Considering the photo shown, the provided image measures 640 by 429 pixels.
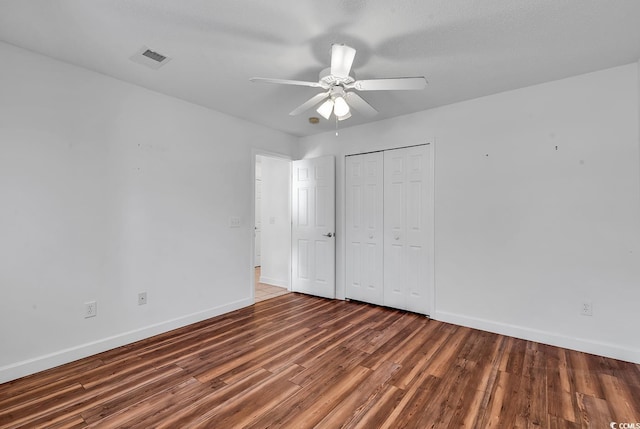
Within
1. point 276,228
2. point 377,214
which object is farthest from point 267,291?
point 377,214

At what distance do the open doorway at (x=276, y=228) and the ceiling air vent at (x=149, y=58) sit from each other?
2.44 metres

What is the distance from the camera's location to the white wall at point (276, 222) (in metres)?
5.01

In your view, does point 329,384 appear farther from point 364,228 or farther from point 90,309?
point 364,228

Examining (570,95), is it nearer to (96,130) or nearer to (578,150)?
(578,150)

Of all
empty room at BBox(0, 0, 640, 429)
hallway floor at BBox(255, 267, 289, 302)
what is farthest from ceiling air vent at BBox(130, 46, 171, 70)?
hallway floor at BBox(255, 267, 289, 302)

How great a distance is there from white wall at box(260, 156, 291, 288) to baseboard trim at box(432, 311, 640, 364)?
258 cm

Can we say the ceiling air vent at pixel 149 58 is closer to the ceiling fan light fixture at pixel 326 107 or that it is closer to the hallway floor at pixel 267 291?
the ceiling fan light fixture at pixel 326 107

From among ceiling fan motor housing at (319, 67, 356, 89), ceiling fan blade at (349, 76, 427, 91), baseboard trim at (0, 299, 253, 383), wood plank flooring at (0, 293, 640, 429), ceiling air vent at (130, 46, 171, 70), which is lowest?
wood plank flooring at (0, 293, 640, 429)

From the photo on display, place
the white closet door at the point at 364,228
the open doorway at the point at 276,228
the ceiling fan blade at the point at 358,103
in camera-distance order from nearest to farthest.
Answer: the ceiling fan blade at the point at 358,103, the white closet door at the point at 364,228, the open doorway at the point at 276,228

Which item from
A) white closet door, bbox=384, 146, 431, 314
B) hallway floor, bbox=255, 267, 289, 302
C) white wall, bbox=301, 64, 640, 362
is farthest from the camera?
hallway floor, bbox=255, 267, 289, 302

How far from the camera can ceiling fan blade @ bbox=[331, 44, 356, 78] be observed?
6.20 feet

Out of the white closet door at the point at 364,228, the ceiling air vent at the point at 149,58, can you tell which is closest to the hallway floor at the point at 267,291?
the white closet door at the point at 364,228

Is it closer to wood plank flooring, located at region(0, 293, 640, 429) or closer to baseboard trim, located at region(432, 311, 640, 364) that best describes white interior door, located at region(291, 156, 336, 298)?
wood plank flooring, located at region(0, 293, 640, 429)

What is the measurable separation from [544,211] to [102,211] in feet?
13.7
